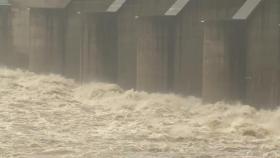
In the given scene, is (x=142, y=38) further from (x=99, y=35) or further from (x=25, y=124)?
(x=25, y=124)

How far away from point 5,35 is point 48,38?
3345 millimetres

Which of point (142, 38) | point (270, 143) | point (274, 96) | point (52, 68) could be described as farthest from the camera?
point (52, 68)

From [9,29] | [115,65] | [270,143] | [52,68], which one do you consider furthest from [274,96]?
[9,29]

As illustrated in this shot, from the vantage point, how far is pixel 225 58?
16484mm

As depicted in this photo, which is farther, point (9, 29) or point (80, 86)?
point (9, 29)

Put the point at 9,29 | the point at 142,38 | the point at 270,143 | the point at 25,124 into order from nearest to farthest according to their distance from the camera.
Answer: the point at 270,143
the point at 25,124
the point at 142,38
the point at 9,29

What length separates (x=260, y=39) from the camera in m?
16.5

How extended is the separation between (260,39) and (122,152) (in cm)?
628

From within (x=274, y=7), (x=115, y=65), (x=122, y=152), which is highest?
(x=274, y=7)

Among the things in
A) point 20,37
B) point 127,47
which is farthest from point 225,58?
→ point 20,37

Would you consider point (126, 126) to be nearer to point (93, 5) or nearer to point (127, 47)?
point (127, 47)

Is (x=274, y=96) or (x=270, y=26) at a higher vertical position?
(x=270, y=26)

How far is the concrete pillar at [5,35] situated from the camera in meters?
28.3

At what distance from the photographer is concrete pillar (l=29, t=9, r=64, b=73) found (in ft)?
84.1
